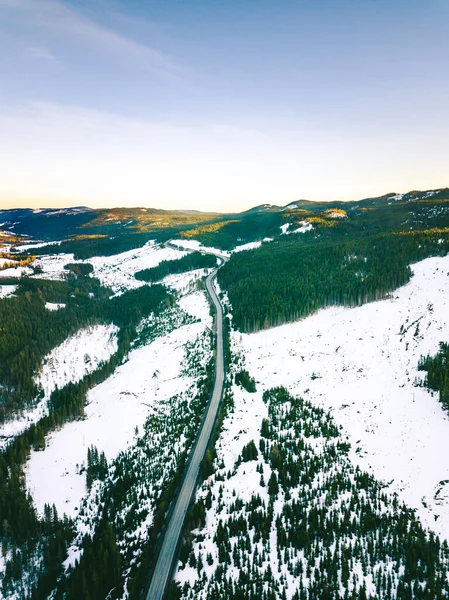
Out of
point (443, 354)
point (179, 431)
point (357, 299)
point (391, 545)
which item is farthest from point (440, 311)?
point (179, 431)

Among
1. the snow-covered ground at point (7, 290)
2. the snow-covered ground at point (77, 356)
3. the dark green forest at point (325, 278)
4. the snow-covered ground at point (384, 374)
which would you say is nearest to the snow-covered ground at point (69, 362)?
the snow-covered ground at point (77, 356)

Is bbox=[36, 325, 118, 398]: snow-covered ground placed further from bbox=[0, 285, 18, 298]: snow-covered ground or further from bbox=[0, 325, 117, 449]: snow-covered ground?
bbox=[0, 285, 18, 298]: snow-covered ground

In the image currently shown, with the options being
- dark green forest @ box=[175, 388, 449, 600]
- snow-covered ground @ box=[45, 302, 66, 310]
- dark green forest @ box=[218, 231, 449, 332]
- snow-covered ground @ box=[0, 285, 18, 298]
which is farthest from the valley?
snow-covered ground @ box=[0, 285, 18, 298]

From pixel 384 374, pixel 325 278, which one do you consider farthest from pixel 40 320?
pixel 384 374

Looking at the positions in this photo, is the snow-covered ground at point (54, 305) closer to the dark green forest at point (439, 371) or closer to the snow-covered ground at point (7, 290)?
the snow-covered ground at point (7, 290)

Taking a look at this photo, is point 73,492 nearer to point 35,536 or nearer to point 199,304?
point 35,536

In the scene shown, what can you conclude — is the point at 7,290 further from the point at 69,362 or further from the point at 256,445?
the point at 256,445

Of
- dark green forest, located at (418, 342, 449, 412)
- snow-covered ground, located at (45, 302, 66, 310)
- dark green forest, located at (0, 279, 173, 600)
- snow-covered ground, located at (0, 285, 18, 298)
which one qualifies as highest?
snow-covered ground, located at (0, 285, 18, 298)
